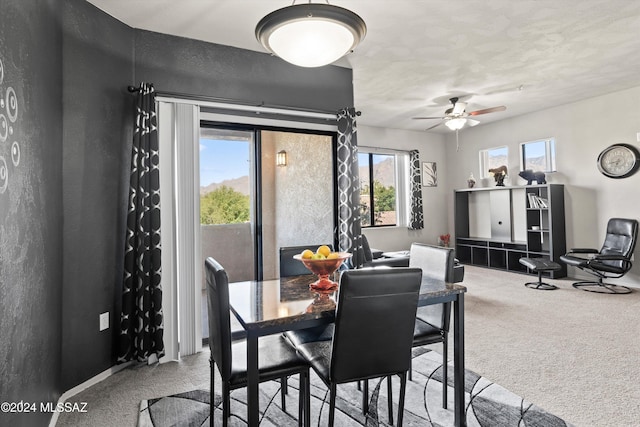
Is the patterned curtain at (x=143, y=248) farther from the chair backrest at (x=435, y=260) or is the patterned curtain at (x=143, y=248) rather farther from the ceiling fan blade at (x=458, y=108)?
the ceiling fan blade at (x=458, y=108)

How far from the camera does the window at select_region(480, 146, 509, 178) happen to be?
22.7ft

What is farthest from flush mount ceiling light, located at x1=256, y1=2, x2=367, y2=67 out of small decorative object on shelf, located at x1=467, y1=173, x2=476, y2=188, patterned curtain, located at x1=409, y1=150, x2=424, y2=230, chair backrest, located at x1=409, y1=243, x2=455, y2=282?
small decorative object on shelf, located at x1=467, y1=173, x2=476, y2=188

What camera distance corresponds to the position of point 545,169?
6.26m

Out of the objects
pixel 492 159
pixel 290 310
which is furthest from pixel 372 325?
pixel 492 159

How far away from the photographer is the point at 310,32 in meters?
1.74

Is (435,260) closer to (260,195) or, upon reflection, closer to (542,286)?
(260,195)

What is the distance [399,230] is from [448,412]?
5404 mm

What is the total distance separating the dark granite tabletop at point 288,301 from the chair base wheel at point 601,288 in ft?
13.6

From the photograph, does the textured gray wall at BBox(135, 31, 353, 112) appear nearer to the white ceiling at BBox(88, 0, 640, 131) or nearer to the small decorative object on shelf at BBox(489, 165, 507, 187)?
the white ceiling at BBox(88, 0, 640, 131)

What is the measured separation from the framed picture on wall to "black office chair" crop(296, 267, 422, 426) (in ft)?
20.7


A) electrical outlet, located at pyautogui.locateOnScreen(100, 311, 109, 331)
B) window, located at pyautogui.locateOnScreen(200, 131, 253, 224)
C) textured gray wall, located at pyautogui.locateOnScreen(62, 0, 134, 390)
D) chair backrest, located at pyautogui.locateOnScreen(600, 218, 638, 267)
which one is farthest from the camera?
chair backrest, located at pyautogui.locateOnScreen(600, 218, 638, 267)

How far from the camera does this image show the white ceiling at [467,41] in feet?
9.27

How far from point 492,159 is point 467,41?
420 cm

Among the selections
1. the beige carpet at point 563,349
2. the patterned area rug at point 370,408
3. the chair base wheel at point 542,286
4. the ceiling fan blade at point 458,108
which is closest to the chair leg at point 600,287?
the beige carpet at point 563,349
